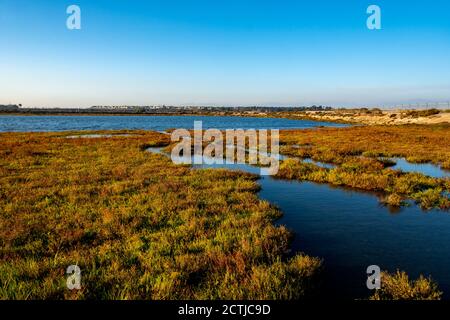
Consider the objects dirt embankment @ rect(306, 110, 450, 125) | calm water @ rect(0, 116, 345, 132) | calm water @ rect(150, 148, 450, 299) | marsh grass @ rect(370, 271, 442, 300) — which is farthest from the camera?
calm water @ rect(0, 116, 345, 132)

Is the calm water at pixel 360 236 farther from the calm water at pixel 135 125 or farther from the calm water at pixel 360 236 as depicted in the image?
the calm water at pixel 135 125

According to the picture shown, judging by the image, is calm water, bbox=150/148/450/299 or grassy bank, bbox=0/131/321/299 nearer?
grassy bank, bbox=0/131/321/299

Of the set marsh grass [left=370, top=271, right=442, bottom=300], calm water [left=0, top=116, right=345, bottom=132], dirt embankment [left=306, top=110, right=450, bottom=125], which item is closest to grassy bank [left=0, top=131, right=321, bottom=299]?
marsh grass [left=370, top=271, right=442, bottom=300]

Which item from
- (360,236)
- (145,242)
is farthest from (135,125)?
(360,236)

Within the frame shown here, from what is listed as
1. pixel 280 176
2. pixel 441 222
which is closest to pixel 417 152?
pixel 280 176

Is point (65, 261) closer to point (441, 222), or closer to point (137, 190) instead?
point (137, 190)

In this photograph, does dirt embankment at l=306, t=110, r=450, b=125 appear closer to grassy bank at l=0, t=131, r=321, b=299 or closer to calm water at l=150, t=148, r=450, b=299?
calm water at l=150, t=148, r=450, b=299

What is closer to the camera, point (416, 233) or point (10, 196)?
point (416, 233)
